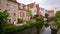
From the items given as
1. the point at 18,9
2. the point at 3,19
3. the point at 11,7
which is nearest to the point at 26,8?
the point at 18,9

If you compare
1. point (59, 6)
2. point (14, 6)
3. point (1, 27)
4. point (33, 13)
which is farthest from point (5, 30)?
point (59, 6)

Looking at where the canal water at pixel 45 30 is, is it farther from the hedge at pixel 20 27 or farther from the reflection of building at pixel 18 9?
the reflection of building at pixel 18 9

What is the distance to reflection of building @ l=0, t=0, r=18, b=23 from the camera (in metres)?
2.12

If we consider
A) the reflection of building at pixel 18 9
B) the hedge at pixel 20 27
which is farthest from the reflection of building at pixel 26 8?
the hedge at pixel 20 27

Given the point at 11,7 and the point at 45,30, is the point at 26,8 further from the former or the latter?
the point at 45,30

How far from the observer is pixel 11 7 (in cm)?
217

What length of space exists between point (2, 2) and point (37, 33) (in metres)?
0.79

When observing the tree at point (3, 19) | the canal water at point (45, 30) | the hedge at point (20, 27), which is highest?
the tree at point (3, 19)

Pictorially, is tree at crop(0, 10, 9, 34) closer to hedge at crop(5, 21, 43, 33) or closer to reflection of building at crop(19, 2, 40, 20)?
hedge at crop(5, 21, 43, 33)

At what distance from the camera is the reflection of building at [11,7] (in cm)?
212

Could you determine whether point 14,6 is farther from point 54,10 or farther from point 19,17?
point 54,10

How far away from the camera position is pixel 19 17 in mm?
2201

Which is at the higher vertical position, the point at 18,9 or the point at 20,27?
the point at 18,9

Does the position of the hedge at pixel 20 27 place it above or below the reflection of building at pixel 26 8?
below
